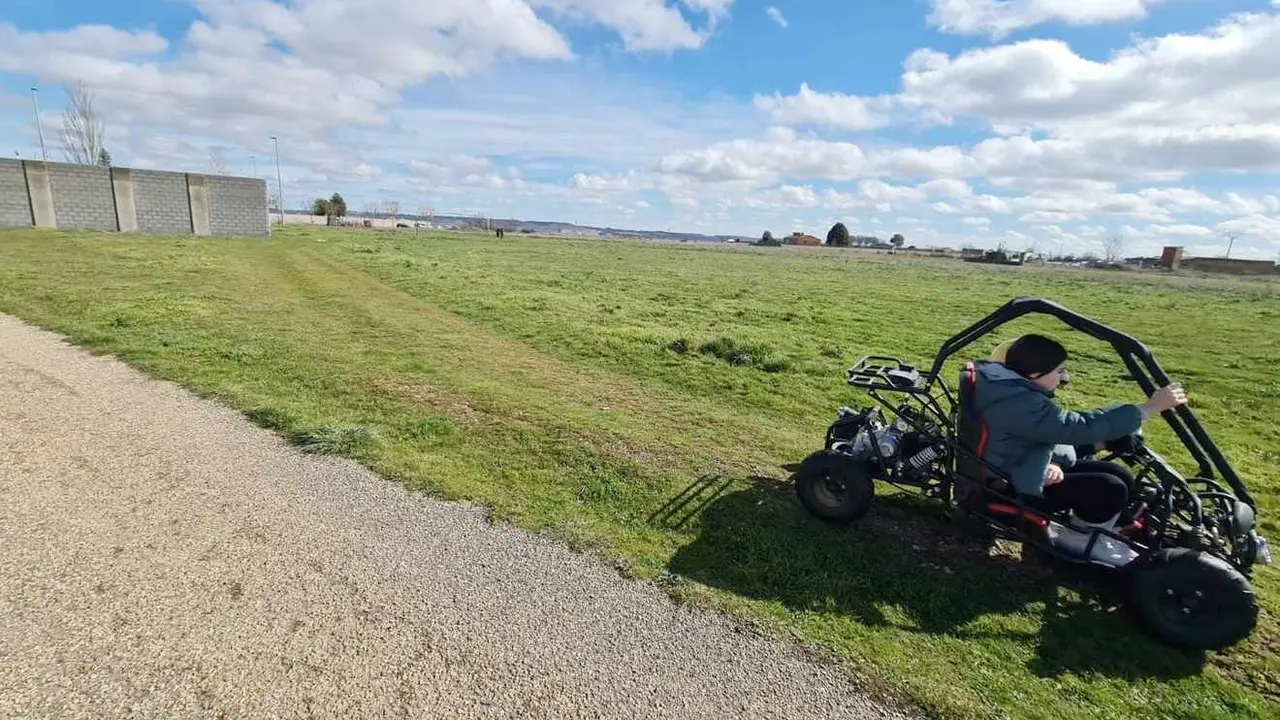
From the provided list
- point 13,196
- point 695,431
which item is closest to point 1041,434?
point 695,431

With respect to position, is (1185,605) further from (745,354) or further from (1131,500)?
(745,354)

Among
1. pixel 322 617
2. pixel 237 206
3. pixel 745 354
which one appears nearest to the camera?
pixel 322 617

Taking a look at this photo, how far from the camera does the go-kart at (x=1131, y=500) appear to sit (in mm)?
3639

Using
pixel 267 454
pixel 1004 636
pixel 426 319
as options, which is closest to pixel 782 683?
pixel 1004 636

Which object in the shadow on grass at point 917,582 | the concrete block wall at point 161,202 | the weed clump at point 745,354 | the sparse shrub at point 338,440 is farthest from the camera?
the concrete block wall at point 161,202

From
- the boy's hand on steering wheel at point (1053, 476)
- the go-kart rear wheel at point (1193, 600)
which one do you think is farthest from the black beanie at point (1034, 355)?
the go-kart rear wheel at point (1193, 600)

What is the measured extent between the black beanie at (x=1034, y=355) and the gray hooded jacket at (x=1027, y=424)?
0.21ft

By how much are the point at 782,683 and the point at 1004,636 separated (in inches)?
60.1

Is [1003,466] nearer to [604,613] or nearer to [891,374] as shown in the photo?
[891,374]

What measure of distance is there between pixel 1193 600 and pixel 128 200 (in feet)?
177

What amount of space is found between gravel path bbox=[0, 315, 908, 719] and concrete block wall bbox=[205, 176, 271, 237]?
158 feet

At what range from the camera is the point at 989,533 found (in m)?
4.81

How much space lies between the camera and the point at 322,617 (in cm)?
350

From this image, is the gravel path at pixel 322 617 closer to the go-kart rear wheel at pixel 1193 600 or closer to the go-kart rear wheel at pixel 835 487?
the go-kart rear wheel at pixel 835 487
